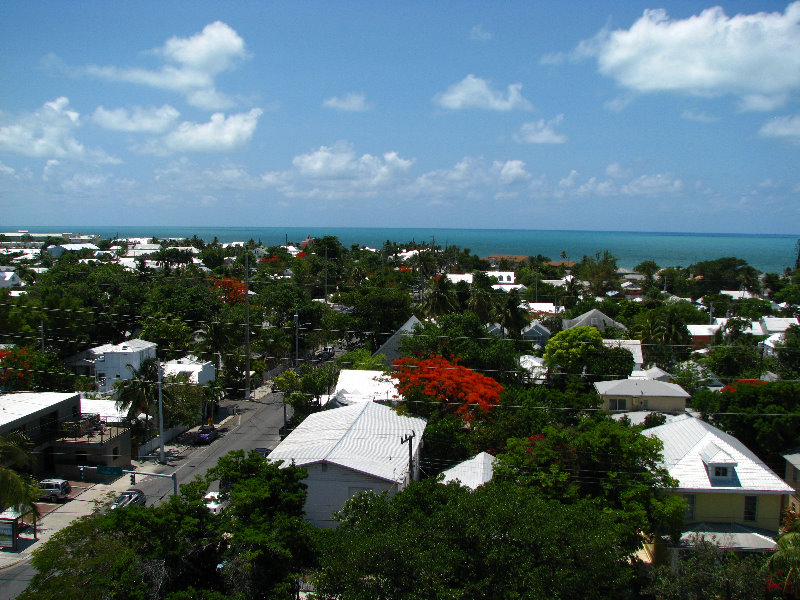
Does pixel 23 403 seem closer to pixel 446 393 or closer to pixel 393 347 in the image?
pixel 446 393

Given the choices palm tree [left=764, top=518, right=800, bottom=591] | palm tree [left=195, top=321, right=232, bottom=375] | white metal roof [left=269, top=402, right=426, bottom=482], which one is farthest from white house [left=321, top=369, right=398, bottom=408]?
palm tree [left=764, top=518, right=800, bottom=591]

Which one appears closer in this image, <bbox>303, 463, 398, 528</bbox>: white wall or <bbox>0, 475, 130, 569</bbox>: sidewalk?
<bbox>0, 475, 130, 569</bbox>: sidewalk

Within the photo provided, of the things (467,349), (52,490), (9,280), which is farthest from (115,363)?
(9,280)

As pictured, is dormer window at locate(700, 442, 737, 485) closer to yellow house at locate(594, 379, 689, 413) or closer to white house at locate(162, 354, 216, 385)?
yellow house at locate(594, 379, 689, 413)

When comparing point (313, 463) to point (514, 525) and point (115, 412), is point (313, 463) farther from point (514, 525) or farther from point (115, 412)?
point (115, 412)

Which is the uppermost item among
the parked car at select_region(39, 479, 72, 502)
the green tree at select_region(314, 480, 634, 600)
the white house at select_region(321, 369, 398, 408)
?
the green tree at select_region(314, 480, 634, 600)

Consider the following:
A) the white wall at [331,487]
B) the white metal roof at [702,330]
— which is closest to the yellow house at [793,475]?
the white wall at [331,487]
